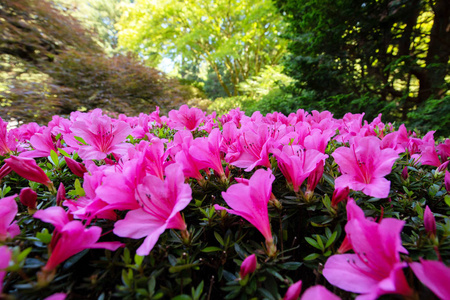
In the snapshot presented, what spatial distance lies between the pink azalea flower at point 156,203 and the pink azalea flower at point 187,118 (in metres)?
1.04

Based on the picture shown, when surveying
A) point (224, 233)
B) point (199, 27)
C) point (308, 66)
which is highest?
point (199, 27)

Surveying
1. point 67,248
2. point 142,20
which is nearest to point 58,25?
point 142,20

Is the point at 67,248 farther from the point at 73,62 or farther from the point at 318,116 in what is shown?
the point at 73,62

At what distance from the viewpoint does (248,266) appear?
55 cm

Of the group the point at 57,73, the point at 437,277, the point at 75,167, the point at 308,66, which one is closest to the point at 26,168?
the point at 75,167

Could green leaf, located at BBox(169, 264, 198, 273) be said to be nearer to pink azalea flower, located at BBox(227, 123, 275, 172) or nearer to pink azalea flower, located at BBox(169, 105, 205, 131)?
pink azalea flower, located at BBox(227, 123, 275, 172)

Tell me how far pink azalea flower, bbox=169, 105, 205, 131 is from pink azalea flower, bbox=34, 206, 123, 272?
3.78 ft

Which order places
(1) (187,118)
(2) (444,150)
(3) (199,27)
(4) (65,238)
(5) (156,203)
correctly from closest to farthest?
(4) (65,238) → (5) (156,203) → (2) (444,150) → (1) (187,118) → (3) (199,27)

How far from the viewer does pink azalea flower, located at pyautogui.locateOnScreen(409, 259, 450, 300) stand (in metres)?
0.41

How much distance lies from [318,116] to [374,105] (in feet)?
10.1

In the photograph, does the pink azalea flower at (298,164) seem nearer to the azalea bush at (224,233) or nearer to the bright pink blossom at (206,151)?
the azalea bush at (224,233)

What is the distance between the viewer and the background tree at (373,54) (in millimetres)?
3770

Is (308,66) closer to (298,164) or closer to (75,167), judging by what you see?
(298,164)

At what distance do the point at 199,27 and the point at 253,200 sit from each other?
14.3 m
